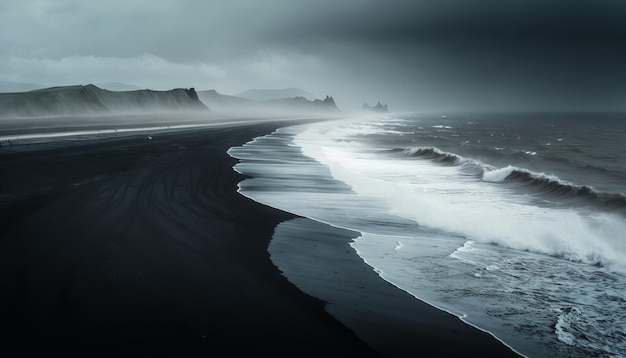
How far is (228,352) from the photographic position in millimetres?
4840

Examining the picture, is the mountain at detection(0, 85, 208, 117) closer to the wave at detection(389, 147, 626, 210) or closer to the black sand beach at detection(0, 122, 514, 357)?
the wave at detection(389, 147, 626, 210)

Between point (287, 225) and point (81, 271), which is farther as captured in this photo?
point (287, 225)

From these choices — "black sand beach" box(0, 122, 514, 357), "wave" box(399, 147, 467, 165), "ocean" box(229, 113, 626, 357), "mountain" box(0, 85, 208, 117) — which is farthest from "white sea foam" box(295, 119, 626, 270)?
Answer: "mountain" box(0, 85, 208, 117)

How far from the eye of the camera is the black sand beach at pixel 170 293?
16.6ft

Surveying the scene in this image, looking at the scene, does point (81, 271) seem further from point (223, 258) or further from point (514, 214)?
point (514, 214)

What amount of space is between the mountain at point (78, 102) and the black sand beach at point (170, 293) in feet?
378

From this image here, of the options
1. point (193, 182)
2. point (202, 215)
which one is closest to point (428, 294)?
point (202, 215)

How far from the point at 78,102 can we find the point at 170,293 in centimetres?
13433

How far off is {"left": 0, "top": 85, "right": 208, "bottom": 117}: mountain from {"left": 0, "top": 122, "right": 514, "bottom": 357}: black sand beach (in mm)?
115312

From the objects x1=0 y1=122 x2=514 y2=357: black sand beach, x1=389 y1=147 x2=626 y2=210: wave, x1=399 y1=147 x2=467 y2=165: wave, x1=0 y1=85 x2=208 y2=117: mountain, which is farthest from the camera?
x1=0 y1=85 x2=208 y2=117: mountain

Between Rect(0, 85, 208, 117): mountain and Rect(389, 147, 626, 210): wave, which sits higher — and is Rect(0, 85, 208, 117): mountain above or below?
above

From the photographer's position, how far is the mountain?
111 m

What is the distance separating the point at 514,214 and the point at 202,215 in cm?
880

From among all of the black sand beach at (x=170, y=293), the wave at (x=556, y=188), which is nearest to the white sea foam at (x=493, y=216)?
the wave at (x=556, y=188)
